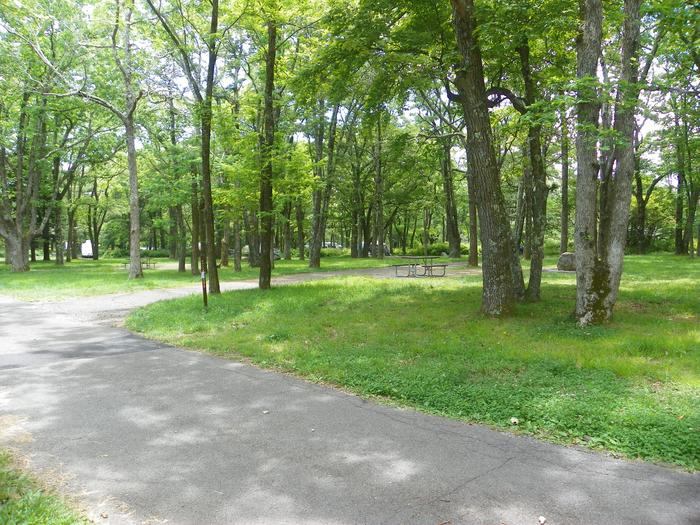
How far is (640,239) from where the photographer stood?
118ft

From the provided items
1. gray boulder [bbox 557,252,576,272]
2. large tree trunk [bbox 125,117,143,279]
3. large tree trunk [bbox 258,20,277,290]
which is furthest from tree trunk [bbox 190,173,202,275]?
gray boulder [bbox 557,252,576,272]

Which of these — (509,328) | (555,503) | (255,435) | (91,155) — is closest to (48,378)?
(255,435)

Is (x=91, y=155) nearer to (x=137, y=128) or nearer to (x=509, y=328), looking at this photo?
(x=137, y=128)

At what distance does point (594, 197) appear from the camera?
785 centimetres

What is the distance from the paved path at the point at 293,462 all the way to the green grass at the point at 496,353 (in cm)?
43

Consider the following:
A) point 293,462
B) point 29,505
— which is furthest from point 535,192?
point 29,505

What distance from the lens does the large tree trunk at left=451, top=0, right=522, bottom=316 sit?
870 centimetres

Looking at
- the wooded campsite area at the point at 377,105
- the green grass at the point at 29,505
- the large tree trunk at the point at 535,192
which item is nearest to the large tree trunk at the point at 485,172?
the wooded campsite area at the point at 377,105

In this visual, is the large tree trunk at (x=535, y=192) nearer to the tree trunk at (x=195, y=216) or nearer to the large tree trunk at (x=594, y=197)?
the large tree trunk at (x=594, y=197)

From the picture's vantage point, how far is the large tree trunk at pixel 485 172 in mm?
8703

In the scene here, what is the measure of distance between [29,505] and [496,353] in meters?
5.24

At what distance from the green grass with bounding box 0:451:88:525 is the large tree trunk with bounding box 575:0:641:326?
24.3 feet

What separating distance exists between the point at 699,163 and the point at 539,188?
879 inches

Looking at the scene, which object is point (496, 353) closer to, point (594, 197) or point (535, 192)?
point (594, 197)
